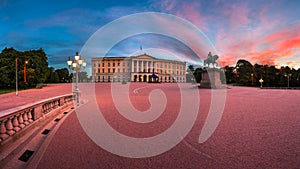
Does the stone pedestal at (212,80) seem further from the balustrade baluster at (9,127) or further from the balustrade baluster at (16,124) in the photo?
the balustrade baluster at (9,127)

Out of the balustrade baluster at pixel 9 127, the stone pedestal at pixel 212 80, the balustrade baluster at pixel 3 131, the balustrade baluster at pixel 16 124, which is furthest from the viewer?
the stone pedestal at pixel 212 80

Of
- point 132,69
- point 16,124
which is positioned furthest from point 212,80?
point 132,69

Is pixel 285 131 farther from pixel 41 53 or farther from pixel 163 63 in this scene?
pixel 163 63

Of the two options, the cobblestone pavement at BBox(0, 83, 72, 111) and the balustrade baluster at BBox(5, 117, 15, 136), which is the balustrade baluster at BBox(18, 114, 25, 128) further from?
the cobblestone pavement at BBox(0, 83, 72, 111)

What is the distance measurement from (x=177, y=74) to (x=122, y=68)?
117 ft

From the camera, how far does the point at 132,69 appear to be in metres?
100

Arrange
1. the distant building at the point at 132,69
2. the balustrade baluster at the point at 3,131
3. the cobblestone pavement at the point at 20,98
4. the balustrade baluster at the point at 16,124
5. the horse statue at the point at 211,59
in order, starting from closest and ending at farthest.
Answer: the balustrade baluster at the point at 3,131, the balustrade baluster at the point at 16,124, the cobblestone pavement at the point at 20,98, the horse statue at the point at 211,59, the distant building at the point at 132,69

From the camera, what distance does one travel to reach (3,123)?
13.8ft

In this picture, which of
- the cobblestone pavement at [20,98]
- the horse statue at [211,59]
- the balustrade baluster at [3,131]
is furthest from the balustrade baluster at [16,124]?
the horse statue at [211,59]

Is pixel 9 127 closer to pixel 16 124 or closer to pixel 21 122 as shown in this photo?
pixel 16 124

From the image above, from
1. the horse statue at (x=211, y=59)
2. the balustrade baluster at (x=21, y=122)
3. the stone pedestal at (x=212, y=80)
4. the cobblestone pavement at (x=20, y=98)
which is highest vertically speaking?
the horse statue at (x=211, y=59)

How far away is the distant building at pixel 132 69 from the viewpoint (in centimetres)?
10050

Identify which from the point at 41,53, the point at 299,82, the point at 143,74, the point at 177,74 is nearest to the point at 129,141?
the point at 41,53

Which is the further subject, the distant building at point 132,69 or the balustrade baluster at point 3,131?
the distant building at point 132,69
